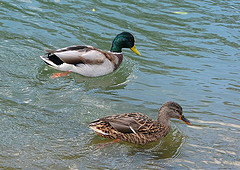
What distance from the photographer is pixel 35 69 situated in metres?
9.23

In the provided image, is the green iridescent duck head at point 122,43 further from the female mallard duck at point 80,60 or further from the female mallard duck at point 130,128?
the female mallard duck at point 130,128

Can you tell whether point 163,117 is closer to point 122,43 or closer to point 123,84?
point 123,84

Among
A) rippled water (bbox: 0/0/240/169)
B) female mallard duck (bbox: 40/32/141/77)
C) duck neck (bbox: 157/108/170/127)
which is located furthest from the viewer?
female mallard duck (bbox: 40/32/141/77)

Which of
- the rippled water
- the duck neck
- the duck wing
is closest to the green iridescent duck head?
the rippled water

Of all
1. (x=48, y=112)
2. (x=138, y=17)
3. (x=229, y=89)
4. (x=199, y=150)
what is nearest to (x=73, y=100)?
(x=48, y=112)

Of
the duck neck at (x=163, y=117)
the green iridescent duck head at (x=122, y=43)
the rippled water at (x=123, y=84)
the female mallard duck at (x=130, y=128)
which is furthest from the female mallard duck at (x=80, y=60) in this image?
the female mallard duck at (x=130, y=128)

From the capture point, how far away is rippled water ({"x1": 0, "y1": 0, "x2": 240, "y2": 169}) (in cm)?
639

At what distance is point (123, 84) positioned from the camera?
9.06 meters

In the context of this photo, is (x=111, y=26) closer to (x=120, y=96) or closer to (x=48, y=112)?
(x=120, y=96)

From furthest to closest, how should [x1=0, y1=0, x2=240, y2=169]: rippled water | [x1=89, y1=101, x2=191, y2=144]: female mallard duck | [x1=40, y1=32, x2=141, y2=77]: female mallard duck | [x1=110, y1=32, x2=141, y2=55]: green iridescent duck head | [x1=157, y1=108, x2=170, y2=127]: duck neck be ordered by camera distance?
1. [x1=110, y1=32, x2=141, y2=55]: green iridescent duck head
2. [x1=40, y1=32, x2=141, y2=77]: female mallard duck
3. [x1=157, y1=108, x2=170, y2=127]: duck neck
4. [x1=89, y1=101, x2=191, y2=144]: female mallard duck
5. [x1=0, y1=0, x2=240, y2=169]: rippled water

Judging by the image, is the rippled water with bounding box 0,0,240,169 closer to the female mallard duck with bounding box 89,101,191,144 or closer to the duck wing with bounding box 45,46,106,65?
the female mallard duck with bounding box 89,101,191,144

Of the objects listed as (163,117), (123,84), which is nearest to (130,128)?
(163,117)

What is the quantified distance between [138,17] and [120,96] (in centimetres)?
454

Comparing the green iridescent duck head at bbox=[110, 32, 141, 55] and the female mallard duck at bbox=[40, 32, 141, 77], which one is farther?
the green iridescent duck head at bbox=[110, 32, 141, 55]
